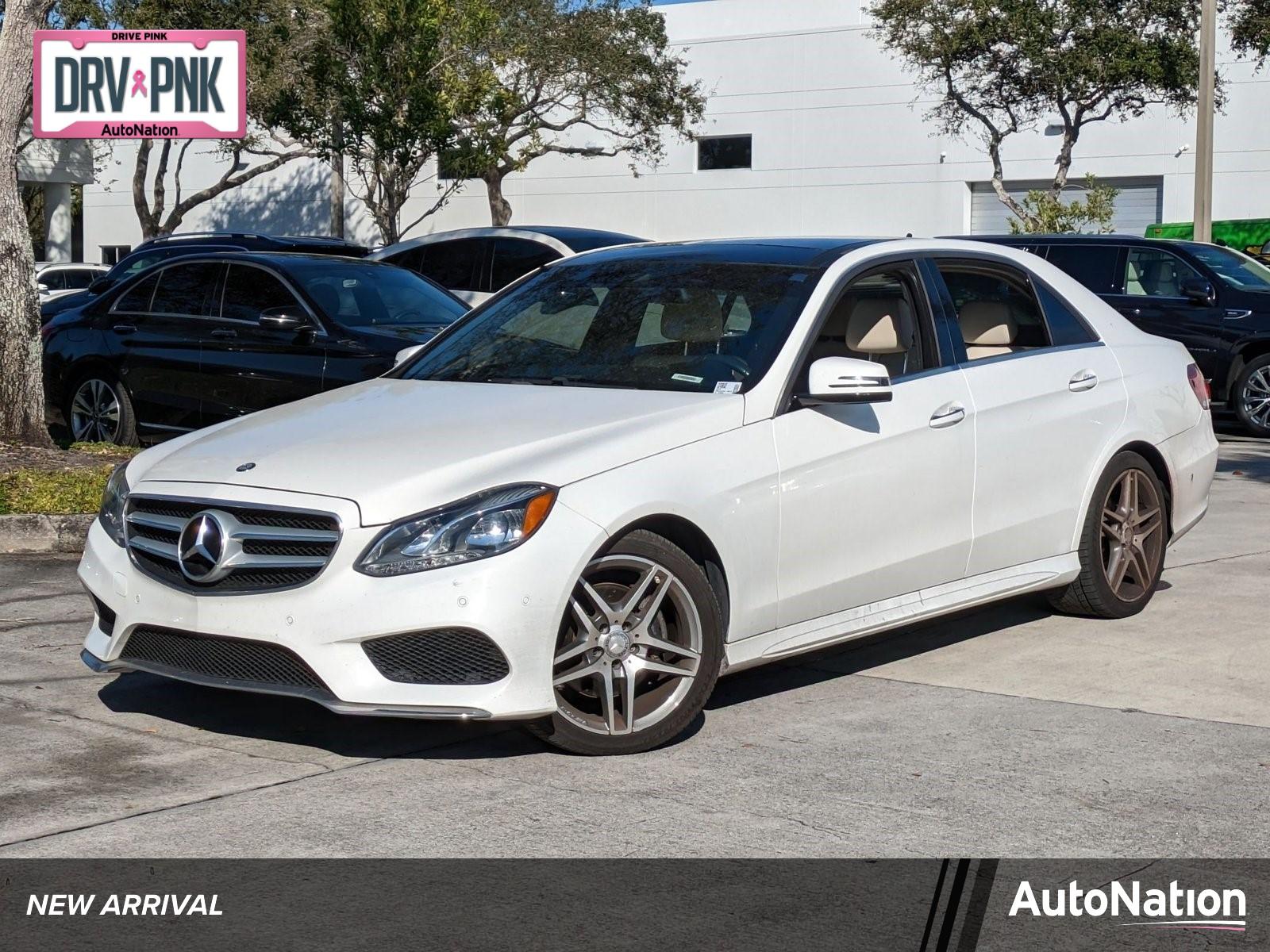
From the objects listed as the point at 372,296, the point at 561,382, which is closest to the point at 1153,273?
the point at 372,296

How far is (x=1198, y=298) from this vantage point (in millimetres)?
16250

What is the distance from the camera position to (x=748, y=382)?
5.81m

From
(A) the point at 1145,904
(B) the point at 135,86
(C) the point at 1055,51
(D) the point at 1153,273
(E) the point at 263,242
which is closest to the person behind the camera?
(A) the point at 1145,904

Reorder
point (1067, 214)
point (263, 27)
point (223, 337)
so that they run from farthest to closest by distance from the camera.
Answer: point (263, 27) → point (1067, 214) → point (223, 337)

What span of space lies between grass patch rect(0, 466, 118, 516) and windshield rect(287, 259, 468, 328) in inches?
76.1

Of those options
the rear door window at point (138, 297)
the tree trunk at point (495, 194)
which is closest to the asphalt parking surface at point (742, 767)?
the rear door window at point (138, 297)

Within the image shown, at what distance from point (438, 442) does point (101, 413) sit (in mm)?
7492

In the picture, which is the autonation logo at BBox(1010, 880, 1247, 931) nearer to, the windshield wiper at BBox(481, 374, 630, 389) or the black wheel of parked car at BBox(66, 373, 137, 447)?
the windshield wiper at BBox(481, 374, 630, 389)

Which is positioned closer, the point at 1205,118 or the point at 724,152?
the point at 1205,118

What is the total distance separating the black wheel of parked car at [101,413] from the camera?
11938 mm

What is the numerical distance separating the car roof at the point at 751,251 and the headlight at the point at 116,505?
207cm

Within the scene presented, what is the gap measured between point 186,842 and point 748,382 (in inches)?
96.0

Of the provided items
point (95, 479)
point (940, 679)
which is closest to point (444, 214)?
point (95, 479)

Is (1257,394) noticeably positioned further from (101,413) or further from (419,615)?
(419,615)
